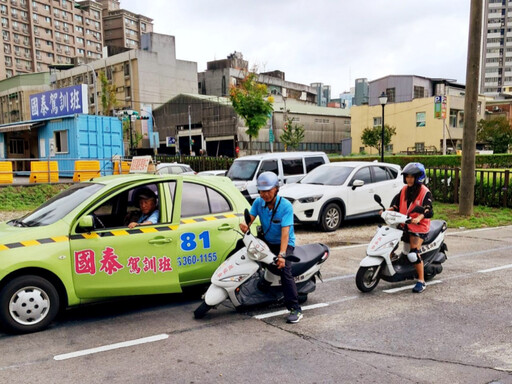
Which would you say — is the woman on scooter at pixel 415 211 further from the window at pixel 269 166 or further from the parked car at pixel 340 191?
the window at pixel 269 166

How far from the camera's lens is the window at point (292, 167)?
14062 millimetres

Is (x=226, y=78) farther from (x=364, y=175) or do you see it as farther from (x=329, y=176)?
(x=364, y=175)

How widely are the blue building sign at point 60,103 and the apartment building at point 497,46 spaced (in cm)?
11810

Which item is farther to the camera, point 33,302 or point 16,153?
point 16,153

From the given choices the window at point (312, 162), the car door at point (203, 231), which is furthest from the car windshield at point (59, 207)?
the window at point (312, 162)

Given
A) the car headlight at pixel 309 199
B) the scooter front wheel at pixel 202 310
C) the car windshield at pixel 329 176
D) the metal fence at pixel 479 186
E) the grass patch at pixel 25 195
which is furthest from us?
the grass patch at pixel 25 195

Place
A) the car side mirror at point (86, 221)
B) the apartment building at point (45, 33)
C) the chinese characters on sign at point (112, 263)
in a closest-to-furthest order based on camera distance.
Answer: the car side mirror at point (86, 221) < the chinese characters on sign at point (112, 263) < the apartment building at point (45, 33)

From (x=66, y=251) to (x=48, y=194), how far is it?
13896 mm

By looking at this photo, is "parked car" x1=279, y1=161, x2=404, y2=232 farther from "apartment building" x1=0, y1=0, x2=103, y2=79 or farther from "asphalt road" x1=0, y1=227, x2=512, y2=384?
"apartment building" x1=0, y1=0, x2=103, y2=79

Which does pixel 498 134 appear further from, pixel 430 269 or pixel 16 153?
pixel 430 269

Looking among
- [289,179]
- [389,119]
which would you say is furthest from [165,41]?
[289,179]

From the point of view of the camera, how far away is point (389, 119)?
6228 centimetres

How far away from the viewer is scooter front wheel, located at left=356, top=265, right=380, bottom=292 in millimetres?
6223

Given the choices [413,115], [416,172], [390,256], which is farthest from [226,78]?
[390,256]
